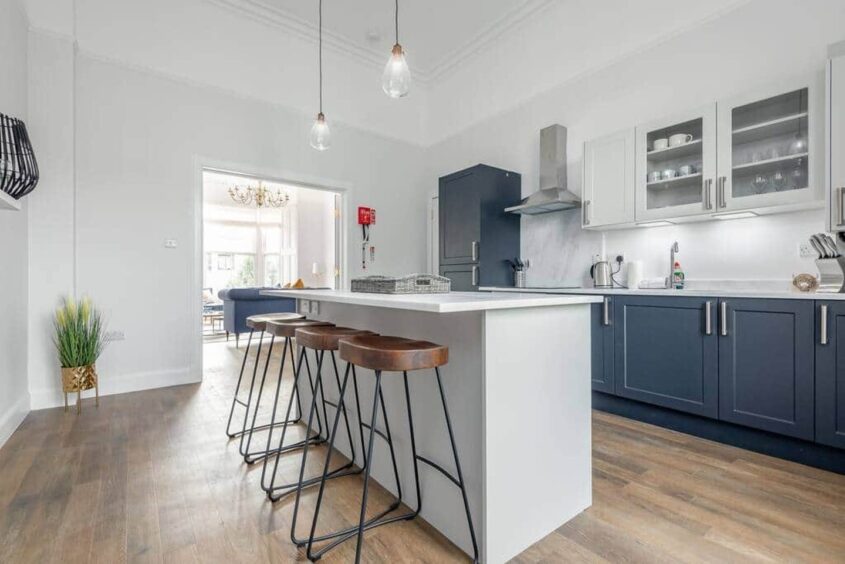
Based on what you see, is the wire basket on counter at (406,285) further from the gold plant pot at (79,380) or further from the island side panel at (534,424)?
the gold plant pot at (79,380)

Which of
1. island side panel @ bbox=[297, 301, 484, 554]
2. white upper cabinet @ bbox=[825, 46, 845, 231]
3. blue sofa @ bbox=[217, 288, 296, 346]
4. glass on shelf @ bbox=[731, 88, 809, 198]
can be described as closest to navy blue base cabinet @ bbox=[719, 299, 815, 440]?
white upper cabinet @ bbox=[825, 46, 845, 231]

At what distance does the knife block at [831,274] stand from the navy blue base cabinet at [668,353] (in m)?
0.61

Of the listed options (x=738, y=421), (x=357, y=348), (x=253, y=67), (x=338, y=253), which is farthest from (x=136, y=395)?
(x=738, y=421)

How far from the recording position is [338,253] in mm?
5160

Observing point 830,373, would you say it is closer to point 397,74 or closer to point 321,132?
point 397,74

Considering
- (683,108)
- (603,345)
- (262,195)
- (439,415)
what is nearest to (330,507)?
(439,415)

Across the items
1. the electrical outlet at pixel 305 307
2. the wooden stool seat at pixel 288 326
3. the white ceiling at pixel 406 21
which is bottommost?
the wooden stool seat at pixel 288 326

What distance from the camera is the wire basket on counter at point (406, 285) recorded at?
1850mm

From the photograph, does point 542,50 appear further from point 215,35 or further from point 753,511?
point 753,511

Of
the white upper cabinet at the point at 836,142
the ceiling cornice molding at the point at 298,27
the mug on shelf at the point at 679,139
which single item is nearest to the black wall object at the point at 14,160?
Answer: the ceiling cornice molding at the point at 298,27

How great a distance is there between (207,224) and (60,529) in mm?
10150

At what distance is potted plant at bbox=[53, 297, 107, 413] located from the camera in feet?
9.99

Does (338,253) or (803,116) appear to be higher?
(803,116)

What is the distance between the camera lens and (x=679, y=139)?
2902 mm
